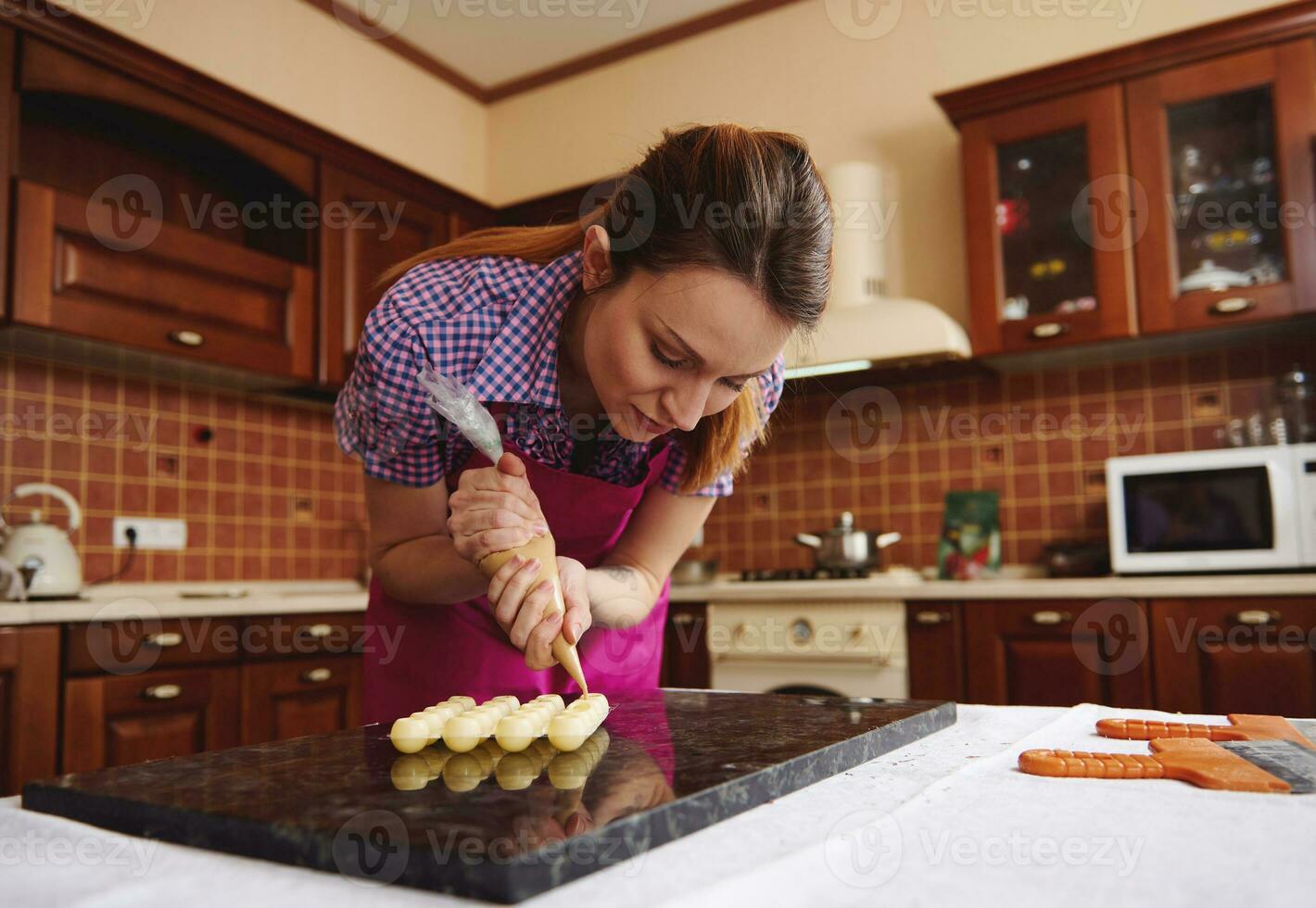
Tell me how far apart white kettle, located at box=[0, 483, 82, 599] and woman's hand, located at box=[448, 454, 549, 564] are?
5.60 ft

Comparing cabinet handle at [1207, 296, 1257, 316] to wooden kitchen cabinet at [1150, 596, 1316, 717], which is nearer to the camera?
wooden kitchen cabinet at [1150, 596, 1316, 717]

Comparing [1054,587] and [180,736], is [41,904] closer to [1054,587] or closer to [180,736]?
[180,736]

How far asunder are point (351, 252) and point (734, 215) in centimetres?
229

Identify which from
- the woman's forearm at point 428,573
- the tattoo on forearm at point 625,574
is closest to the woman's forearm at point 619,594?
the tattoo on forearm at point 625,574

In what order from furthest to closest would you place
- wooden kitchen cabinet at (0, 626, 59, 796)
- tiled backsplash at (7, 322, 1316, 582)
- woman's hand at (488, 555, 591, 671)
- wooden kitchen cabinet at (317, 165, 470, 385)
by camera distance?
1. wooden kitchen cabinet at (317, 165, 470, 385)
2. tiled backsplash at (7, 322, 1316, 582)
3. wooden kitchen cabinet at (0, 626, 59, 796)
4. woman's hand at (488, 555, 591, 671)

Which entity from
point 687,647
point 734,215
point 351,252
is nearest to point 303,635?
point 687,647

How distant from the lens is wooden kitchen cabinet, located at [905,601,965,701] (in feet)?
7.80

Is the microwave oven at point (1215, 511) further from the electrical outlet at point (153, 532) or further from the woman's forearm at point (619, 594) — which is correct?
the electrical outlet at point (153, 532)

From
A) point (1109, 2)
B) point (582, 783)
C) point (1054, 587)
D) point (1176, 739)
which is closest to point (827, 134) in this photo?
point (1109, 2)

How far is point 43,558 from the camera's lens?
219 cm

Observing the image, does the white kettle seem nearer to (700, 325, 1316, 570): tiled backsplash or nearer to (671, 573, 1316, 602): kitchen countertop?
(671, 573, 1316, 602): kitchen countertop

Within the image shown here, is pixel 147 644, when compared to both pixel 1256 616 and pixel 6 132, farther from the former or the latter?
pixel 1256 616

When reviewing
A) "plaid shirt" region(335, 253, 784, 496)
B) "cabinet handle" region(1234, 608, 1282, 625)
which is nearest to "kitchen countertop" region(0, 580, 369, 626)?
"plaid shirt" region(335, 253, 784, 496)

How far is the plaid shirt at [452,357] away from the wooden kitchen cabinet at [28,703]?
1.22m
